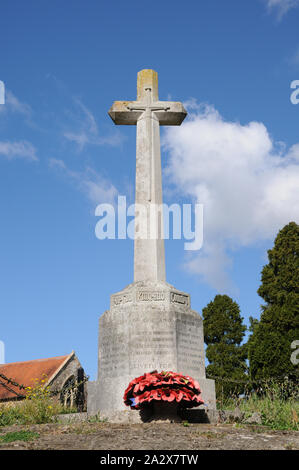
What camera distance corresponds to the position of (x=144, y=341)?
29.4ft

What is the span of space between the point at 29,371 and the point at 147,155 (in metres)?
19.0

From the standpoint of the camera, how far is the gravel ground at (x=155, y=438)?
4.99 m

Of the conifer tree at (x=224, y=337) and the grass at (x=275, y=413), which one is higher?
the conifer tree at (x=224, y=337)

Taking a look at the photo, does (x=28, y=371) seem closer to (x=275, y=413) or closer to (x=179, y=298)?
(x=179, y=298)

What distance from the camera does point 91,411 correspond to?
9.13 meters

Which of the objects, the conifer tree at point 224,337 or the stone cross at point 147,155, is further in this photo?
the conifer tree at point 224,337

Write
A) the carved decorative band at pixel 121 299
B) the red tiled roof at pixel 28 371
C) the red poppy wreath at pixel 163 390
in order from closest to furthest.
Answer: the red poppy wreath at pixel 163 390
the carved decorative band at pixel 121 299
the red tiled roof at pixel 28 371

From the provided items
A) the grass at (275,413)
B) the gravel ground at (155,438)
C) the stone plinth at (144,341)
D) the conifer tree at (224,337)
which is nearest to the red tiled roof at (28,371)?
the conifer tree at (224,337)

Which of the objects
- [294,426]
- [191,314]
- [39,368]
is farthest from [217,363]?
[294,426]

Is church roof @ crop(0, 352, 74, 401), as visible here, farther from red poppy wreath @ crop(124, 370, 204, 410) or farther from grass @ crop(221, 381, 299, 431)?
red poppy wreath @ crop(124, 370, 204, 410)

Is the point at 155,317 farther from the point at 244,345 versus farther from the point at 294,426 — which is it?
the point at 244,345

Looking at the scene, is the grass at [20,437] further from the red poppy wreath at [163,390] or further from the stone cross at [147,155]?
the stone cross at [147,155]

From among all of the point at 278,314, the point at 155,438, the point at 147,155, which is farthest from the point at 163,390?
the point at 278,314
